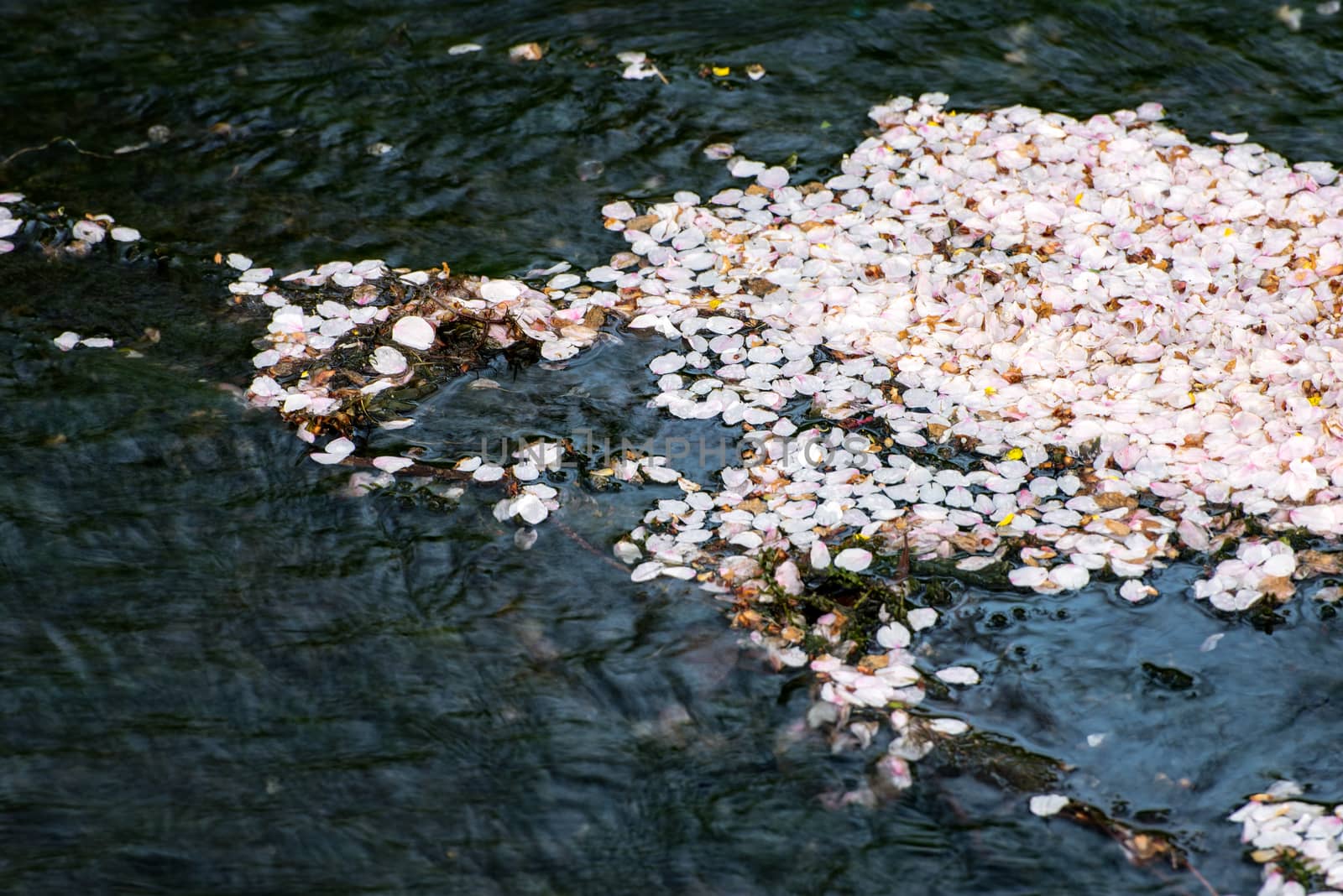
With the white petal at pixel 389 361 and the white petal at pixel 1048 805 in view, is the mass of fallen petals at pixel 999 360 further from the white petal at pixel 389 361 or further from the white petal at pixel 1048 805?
the white petal at pixel 389 361

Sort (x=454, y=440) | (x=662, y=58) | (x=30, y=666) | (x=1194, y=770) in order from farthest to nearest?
(x=662, y=58), (x=454, y=440), (x=30, y=666), (x=1194, y=770)

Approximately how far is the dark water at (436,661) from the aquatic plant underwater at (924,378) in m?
0.07

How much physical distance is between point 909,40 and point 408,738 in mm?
3296

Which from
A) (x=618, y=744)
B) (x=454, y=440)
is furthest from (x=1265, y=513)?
(x=454, y=440)

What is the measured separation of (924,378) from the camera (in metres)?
3.09

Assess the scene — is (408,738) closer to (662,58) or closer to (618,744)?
(618,744)

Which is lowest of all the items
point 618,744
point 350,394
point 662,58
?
point 618,744

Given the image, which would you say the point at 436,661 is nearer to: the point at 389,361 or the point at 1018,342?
the point at 389,361

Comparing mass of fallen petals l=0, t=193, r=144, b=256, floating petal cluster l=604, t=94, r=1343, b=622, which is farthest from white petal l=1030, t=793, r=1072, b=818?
mass of fallen petals l=0, t=193, r=144, b=256

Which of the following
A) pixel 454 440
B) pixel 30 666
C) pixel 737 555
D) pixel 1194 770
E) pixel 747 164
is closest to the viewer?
pixel 1194 770

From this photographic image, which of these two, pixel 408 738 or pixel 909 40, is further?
pixel 909 40

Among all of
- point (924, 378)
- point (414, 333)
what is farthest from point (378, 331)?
point (924, 378)

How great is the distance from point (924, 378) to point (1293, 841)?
1370 mm

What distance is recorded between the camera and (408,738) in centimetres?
233
